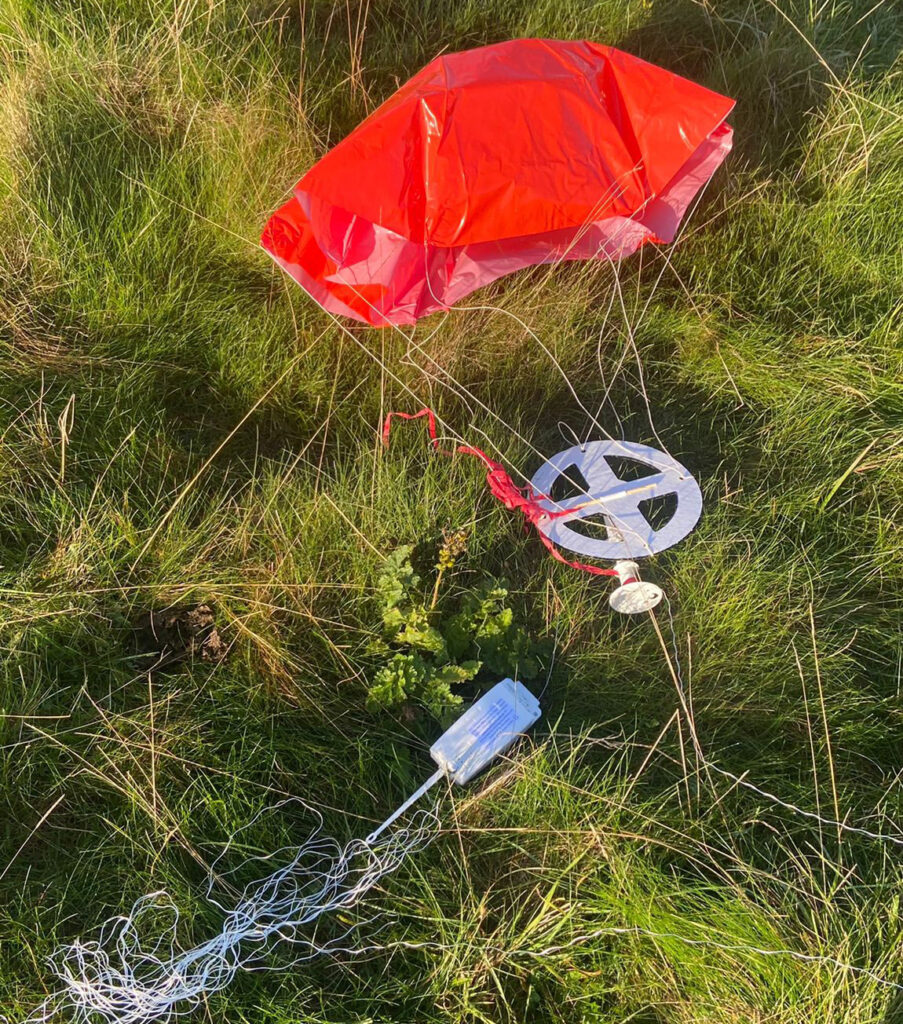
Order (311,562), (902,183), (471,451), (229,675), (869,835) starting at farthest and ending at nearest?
1. (902,183)
2. (471,451)
3. (311,562)
4. (229,675)
5. (869,835)

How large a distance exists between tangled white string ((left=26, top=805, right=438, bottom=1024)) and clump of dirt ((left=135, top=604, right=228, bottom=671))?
0.45 metres

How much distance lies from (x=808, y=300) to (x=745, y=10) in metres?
1.18

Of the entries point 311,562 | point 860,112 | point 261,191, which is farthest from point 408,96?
point 860,112

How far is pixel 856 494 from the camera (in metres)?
2.03

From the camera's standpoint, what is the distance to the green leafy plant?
65.4 inches

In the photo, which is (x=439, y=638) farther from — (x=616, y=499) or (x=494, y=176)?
(x=494, y=176)

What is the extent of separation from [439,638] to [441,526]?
1.02ft

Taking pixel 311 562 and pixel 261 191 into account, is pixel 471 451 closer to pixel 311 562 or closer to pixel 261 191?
pixel 311 562

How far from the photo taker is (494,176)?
80.7 inches

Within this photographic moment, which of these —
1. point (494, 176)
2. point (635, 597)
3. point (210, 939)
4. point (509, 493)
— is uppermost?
point (494, 176)

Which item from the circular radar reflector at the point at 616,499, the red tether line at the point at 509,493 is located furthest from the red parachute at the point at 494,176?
the circular radar reflector at the point at 616,499

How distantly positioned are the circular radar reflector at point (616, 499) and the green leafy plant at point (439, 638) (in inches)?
11.8

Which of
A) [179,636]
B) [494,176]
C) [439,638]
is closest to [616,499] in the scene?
[439,638]

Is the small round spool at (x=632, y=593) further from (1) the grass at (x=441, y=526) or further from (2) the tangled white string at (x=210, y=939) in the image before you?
(2) the tangled white string at (x=210, y=939)
